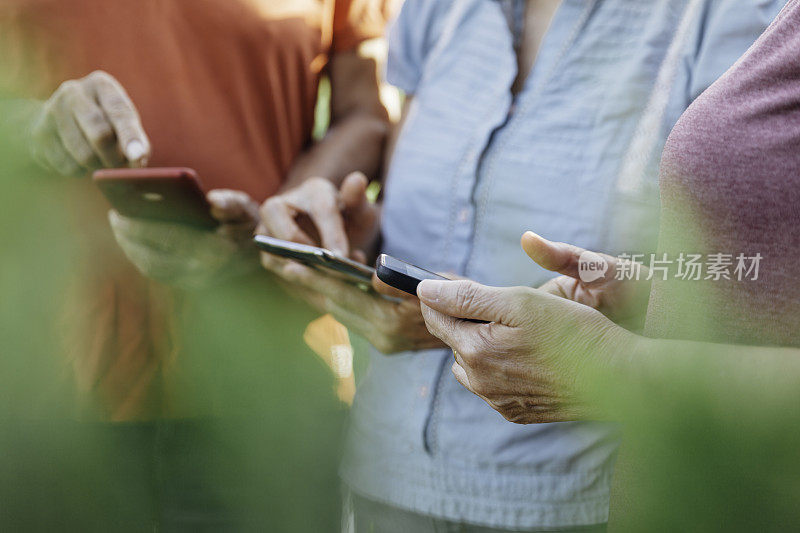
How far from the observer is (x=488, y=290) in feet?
3.26

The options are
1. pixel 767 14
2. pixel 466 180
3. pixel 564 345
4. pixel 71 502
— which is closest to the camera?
pixel 564 345

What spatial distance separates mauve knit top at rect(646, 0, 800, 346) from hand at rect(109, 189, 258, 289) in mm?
933

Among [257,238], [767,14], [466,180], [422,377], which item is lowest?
[422,377]

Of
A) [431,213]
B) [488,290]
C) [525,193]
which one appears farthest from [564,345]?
[431,213]

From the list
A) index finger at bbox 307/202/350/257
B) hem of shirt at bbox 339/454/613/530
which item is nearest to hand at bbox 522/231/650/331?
hem of shirt at bbox 339/454/613/530

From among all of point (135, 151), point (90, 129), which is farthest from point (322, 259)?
point (90, 129)

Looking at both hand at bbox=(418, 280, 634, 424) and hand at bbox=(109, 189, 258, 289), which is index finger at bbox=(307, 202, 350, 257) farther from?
hand at bbox=(418, 280, 634, 424)

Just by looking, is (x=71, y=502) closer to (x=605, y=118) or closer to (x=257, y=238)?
(x=257, y=238)

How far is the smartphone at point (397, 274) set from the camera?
1.01 metres

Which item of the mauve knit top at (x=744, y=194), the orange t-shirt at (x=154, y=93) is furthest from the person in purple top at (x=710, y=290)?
the orange t-shirt at (x=154, y=93)

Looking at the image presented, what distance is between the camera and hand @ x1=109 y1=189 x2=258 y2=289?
58.9 inches

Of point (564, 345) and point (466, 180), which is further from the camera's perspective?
point (466, 180)

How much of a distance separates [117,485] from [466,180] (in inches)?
40.3

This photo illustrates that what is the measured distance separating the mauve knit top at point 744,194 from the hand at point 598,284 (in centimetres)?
22
